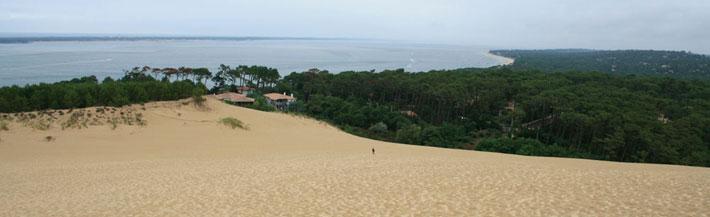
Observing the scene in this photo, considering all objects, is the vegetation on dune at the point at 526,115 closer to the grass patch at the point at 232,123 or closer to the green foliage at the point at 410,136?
the green foliage at the point at 410,136

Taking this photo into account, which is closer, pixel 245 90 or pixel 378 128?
pixel 378 128

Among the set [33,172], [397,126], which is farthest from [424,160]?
[397,126]

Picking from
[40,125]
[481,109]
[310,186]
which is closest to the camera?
[310,186]

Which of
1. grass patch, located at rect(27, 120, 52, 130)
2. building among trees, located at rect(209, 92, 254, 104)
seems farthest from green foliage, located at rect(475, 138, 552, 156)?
building among trees, located at rect(209, 92, 254, 104)

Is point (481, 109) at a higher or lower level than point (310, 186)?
lower

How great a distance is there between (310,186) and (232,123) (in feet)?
47.7

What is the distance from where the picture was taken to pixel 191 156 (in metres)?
15.1

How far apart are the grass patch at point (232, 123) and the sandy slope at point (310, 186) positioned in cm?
641

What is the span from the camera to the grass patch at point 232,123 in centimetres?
2242

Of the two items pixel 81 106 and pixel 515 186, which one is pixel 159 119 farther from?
pixel 515 186

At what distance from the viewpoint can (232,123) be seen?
2252 cm

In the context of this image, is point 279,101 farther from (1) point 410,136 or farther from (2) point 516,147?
(2) point 516,147

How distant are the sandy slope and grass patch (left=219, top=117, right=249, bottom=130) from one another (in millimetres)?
6407

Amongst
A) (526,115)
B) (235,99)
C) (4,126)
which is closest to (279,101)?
(235,99)
